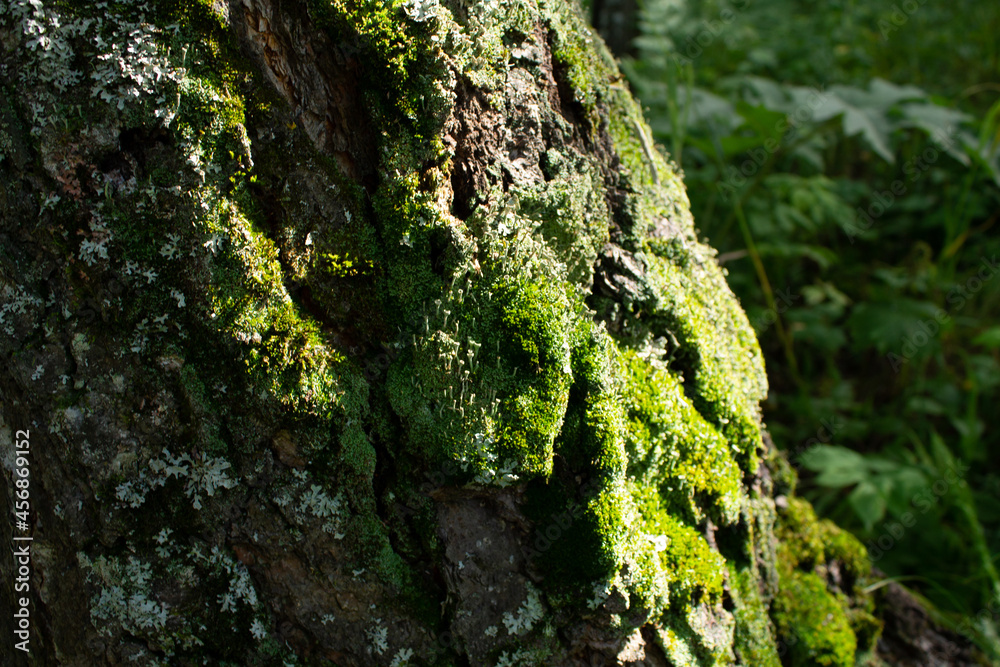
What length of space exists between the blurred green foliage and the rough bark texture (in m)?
2.17

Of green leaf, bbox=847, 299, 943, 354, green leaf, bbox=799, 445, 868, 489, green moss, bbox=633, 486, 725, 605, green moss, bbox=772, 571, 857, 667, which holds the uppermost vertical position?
green leaf, bbox=847, 299, 943, 354

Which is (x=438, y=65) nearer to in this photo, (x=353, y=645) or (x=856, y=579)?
(x=353, y=645)

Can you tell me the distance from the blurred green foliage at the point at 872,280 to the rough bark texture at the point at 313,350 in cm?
217

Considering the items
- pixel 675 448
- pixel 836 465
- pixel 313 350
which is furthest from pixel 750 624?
pixel 836 465

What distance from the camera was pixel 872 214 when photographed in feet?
15.5

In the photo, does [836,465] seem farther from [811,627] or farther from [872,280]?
[872,280]

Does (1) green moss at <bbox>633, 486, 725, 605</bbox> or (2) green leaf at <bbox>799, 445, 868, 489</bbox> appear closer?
(1) green moss at <bbox>633, 486, 725, 605</bbox>

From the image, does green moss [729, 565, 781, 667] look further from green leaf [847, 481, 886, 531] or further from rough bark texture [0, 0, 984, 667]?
green leaf [847, 481, 886, 531]

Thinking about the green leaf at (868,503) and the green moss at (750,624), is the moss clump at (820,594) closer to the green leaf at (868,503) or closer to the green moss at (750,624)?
the green moss at (750,624)

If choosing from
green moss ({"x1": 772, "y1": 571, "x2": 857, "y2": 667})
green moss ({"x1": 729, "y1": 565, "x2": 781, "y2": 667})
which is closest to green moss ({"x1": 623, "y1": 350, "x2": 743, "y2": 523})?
green moss ({"x1": 729, "y1": 565, "x2": 781, "y2": 667})

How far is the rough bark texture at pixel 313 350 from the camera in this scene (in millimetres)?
1314

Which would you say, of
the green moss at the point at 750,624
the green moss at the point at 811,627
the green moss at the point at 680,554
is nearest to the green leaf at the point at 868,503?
the green moss at the point at 811,627

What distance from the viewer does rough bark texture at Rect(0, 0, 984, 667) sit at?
1.31m

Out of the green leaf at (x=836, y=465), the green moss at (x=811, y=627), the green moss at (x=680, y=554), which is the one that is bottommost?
the green moss at (x=811, y=627)
